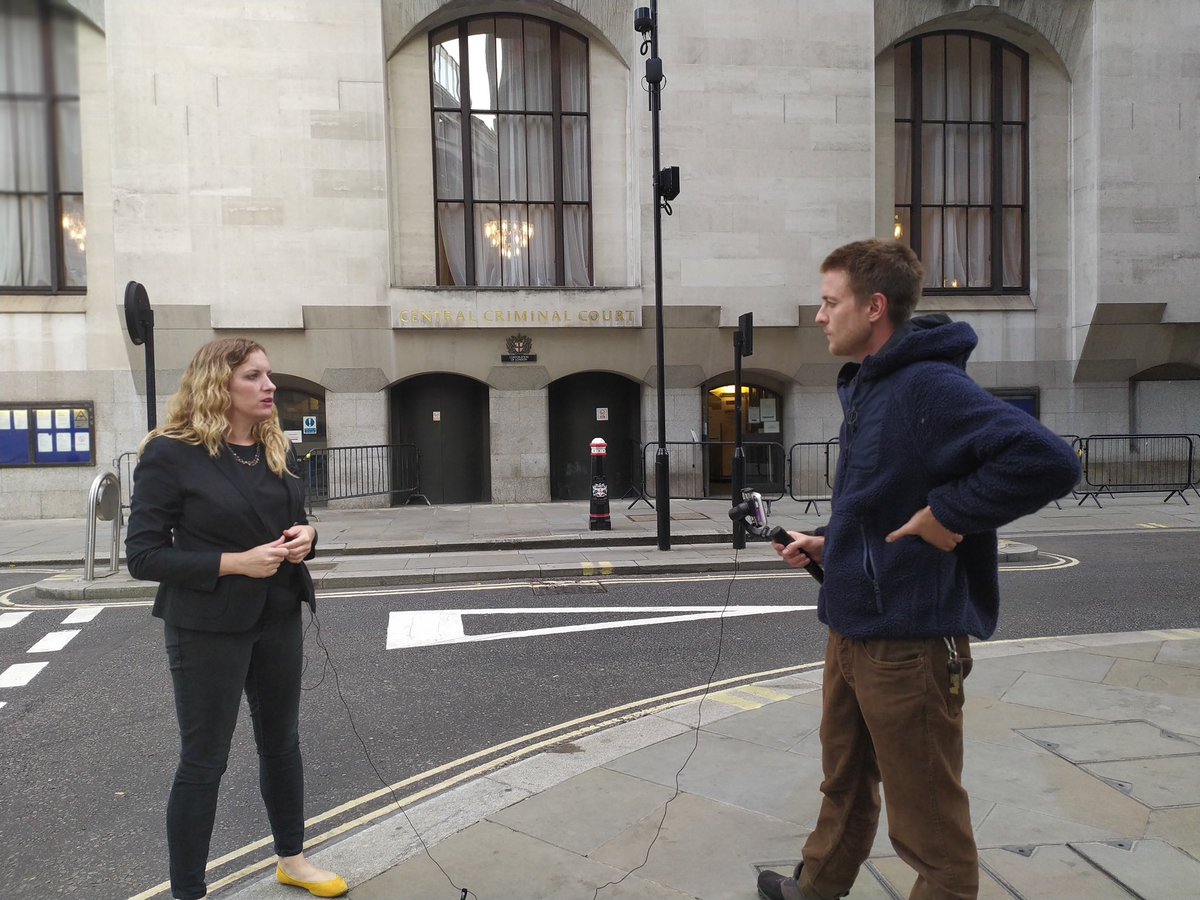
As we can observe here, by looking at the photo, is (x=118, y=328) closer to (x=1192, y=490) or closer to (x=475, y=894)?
(x=475, y=894)

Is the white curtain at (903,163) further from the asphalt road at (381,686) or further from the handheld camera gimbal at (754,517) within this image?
the handheld camera gimbal at (754,517)

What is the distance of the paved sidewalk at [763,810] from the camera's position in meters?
3.03

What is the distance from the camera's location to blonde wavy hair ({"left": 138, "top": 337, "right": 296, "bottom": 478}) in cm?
287

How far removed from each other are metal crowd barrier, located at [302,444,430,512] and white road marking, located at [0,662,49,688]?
364 inches

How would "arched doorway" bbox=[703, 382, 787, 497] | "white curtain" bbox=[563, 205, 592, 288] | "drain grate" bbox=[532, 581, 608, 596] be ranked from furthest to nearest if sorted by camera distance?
1. "arched doorway" bbox=[703, 382, 787, 497]
2. "white curtain" bbox=[563, 205, 592, 288]
3. "drain grate" bbox=[532, 581, 608, 596]

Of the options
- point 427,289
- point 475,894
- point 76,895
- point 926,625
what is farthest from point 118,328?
point 926,625

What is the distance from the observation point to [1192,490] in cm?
1756

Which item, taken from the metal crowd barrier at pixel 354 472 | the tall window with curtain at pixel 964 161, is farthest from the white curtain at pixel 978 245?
the metal crowd barrier at pixel 354 472

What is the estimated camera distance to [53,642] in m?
7.01

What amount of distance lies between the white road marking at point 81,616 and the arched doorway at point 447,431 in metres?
9.60

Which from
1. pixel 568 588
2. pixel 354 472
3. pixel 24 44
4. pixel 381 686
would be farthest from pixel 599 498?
pixel 24 44

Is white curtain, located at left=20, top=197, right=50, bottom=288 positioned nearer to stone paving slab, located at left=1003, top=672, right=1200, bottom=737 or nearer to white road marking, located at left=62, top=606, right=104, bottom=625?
white road marking, located at left=62, top=606, right=104, bottom=625

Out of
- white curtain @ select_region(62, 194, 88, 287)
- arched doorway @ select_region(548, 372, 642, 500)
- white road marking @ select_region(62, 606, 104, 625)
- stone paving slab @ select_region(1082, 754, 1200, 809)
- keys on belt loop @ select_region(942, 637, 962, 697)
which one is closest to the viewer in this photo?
keys on belt loop @ select_region(942, 637, 962, 697)

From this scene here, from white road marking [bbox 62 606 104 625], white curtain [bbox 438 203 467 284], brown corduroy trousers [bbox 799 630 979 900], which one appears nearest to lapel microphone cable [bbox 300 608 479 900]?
brown corduroy trousers [bbox 799 630 979 900]
